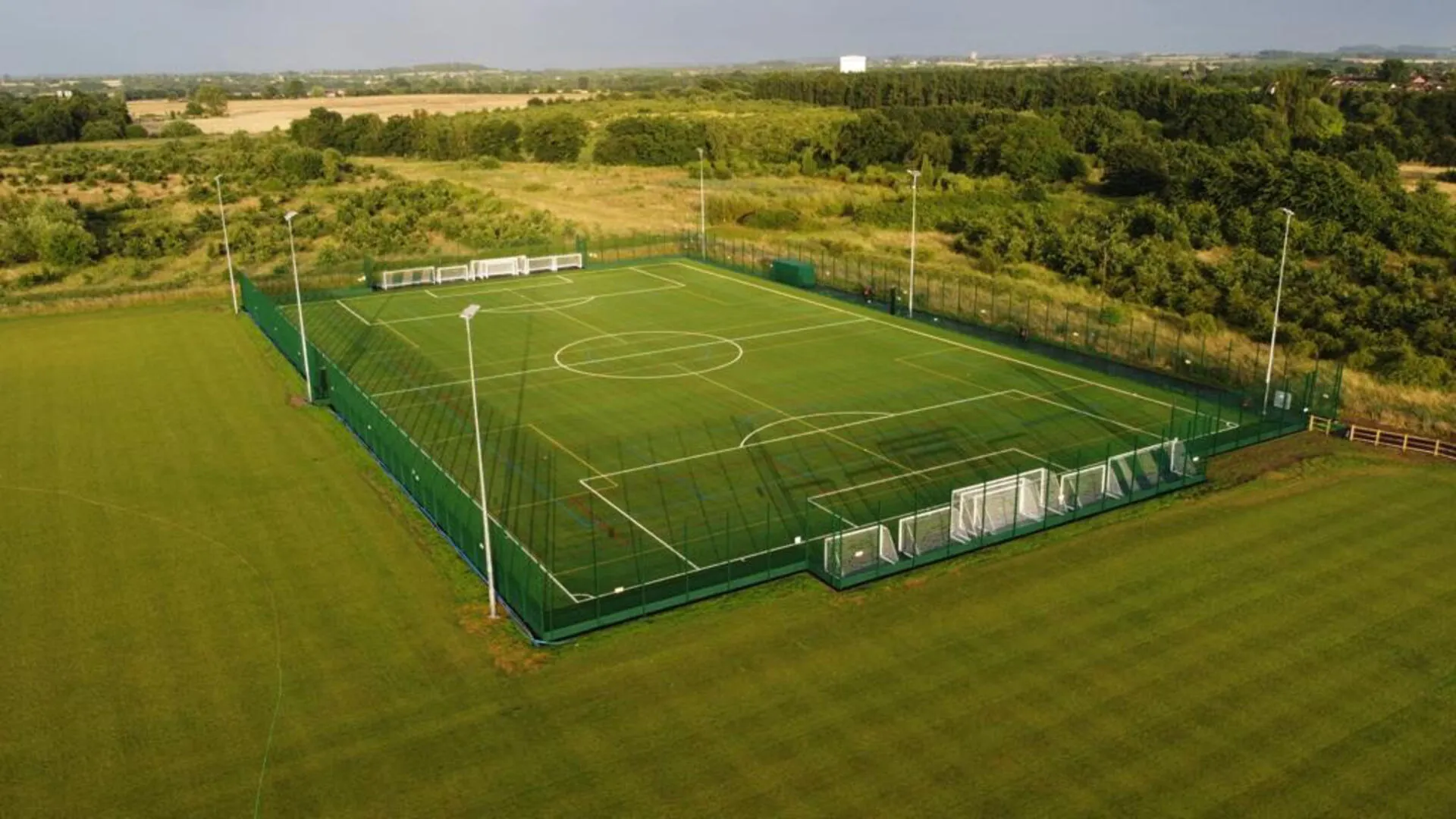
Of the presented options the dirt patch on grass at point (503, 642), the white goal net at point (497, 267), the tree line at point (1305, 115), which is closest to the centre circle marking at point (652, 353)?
the white goal net at point (497, 267)

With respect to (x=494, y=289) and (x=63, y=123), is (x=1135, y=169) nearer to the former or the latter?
(x=494, y=289)

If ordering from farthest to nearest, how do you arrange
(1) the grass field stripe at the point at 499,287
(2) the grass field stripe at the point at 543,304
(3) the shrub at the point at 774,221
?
(3) the shrub at the point at 774,221
(1) the grass field stripe at the point at 499,287
(2) the grass field stripe at the point at 543,304

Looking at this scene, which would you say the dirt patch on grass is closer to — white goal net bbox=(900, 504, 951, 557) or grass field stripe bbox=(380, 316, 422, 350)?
white goal net bbox=(900, 504, 951, 557)

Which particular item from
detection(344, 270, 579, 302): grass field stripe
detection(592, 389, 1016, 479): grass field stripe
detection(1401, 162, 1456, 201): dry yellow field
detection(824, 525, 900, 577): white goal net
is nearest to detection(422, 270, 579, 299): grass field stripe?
detection(344, 270, 579, 302): grass field stripe

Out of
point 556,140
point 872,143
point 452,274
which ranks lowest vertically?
point 452,274

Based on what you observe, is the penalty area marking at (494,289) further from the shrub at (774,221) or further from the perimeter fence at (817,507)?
the shrub at (774,221)

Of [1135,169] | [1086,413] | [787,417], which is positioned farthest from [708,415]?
[1135,169]
